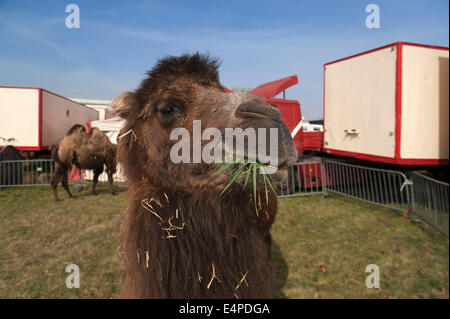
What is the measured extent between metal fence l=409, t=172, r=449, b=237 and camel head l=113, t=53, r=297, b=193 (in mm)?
5815

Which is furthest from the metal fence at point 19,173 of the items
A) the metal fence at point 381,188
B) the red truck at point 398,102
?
the red truck at point 398,102

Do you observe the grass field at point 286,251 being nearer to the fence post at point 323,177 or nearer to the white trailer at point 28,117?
the white trailer at point 28,117

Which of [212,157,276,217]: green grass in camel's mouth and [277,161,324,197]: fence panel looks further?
[277,161,324,197]: fence panel

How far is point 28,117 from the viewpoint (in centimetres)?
118

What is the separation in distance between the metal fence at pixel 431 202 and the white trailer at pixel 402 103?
654 mm

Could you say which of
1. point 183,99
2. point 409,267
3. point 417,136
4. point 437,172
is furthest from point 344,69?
point 183,99

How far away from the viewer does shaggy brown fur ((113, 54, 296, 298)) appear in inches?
62.7

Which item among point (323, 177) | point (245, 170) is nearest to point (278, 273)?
point (245, 170)

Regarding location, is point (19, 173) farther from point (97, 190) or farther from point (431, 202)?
point (431, 202)

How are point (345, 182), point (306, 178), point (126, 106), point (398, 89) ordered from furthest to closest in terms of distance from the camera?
point (306, 178)
point (345, 182)
point (398, 89)
point (126, 106)

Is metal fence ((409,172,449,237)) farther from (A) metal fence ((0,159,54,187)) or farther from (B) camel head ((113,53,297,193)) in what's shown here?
(A) metal fence ((0,159,54,187))

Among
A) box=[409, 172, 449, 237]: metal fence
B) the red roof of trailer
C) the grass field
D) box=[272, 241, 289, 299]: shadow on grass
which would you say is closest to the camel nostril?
the grass field

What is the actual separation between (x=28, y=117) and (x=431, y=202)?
795 centimetres

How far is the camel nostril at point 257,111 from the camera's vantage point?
49.9 inches
